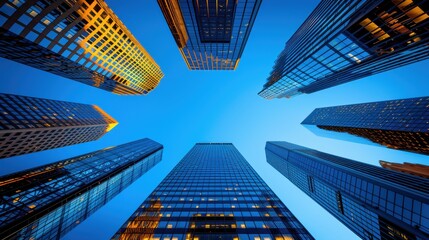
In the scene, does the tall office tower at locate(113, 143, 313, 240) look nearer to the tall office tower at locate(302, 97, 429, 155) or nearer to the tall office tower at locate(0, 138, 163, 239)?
the tall office tower at locate(0, 138, 163, 239)

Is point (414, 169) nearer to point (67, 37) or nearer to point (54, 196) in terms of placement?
point (54, 196)

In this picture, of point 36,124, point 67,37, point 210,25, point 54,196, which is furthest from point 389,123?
point 36,124

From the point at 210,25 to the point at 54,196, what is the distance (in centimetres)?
5396

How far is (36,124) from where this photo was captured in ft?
235

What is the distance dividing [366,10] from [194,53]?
164 ft

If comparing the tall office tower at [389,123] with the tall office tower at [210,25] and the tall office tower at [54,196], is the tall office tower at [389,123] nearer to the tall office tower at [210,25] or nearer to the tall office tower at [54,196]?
the tall office tower at [210,25]

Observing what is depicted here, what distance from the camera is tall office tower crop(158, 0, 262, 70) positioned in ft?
150

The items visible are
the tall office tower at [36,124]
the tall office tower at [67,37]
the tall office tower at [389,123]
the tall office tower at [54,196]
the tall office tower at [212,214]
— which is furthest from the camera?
the tall office tower at [389,123]

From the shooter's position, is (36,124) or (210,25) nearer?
(210,25)

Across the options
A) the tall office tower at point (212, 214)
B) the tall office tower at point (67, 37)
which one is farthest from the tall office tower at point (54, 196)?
the tall office tower at point (67, 37)

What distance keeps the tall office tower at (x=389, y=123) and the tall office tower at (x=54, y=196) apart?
329 ft

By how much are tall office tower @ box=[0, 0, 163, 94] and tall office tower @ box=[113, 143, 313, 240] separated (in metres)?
41.2

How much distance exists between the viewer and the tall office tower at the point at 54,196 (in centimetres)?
3578

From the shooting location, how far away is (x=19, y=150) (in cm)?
7462
